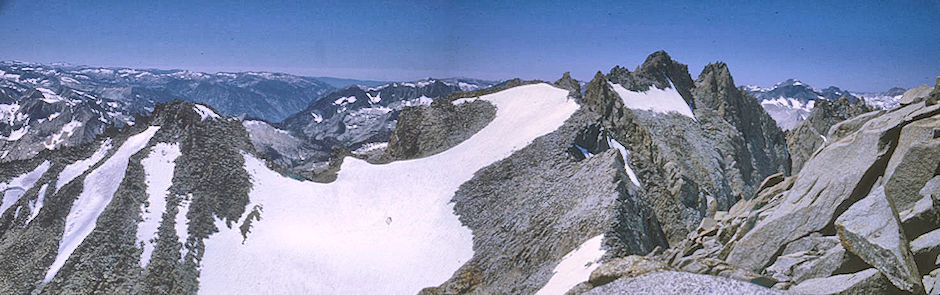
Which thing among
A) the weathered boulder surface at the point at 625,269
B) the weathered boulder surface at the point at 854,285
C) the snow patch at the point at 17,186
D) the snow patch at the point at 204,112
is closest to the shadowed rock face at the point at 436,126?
the snow patch at the point at 204,112

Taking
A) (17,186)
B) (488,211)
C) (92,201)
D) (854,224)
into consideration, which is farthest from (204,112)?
(854,224)

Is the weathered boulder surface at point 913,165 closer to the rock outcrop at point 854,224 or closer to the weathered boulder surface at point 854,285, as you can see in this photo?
the rock outcrop at point 854,224

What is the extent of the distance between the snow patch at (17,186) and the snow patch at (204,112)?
14910 mm

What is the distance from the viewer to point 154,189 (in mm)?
41344

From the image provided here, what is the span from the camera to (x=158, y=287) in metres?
33.6

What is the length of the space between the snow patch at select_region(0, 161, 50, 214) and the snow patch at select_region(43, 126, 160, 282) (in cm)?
795

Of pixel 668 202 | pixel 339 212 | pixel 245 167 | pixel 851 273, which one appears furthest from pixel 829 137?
pixel 245 167

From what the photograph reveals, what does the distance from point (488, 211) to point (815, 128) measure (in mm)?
103914

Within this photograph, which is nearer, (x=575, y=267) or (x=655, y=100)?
(x=575, y=267)

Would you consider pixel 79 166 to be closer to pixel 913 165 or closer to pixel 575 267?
pixel 575 267

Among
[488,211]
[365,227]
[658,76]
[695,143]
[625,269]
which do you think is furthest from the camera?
[658,76]

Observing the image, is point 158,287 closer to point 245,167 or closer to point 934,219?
point 245,167

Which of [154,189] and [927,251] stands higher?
[927,251]

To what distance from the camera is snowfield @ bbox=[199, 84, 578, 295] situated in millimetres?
35219
